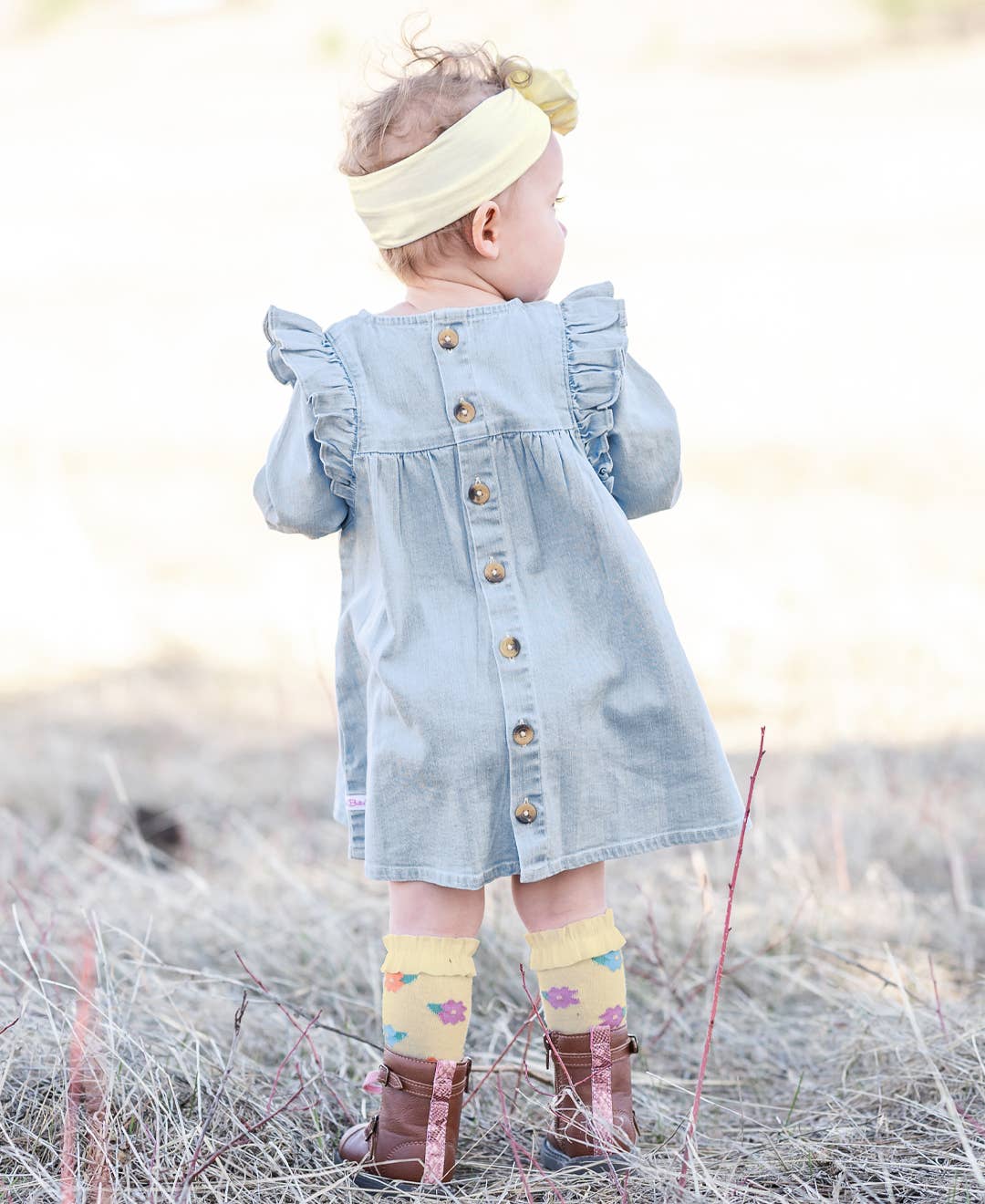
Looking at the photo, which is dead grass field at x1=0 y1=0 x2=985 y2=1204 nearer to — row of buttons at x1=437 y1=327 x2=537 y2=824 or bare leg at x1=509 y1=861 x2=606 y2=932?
bare leg at x1=509 y1=861 x2=606 y2=932

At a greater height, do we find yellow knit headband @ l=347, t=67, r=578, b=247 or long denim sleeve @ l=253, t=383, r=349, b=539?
yellow knit headband @ l=347, t=67, r=578, b=247

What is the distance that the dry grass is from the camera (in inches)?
74.3

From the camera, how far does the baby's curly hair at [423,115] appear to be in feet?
6.36

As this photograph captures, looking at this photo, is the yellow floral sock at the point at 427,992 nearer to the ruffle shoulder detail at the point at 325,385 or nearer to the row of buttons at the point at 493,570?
the row of buttons at the point at 493,570

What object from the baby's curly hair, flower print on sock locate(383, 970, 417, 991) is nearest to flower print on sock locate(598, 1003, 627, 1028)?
flower print on sock locate(383, 970, 417, 991)

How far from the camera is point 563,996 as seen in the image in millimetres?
1964

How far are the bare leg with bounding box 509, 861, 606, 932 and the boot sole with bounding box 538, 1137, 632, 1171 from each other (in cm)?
29

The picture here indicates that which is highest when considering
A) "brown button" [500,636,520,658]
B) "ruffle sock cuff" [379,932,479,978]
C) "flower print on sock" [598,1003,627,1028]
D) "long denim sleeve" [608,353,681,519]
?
"long denim sleeve" [608,353,681,519]

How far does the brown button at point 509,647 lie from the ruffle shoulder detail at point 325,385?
0.29 metres

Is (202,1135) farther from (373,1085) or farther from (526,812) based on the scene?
(526,812)

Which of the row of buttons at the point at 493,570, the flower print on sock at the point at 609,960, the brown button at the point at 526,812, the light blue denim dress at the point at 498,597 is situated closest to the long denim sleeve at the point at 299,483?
the light blue denim dress at the point at 498,597

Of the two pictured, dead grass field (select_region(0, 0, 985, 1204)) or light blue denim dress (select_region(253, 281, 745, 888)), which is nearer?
light blue denim dress (select_region(253, 281, 745, 888))

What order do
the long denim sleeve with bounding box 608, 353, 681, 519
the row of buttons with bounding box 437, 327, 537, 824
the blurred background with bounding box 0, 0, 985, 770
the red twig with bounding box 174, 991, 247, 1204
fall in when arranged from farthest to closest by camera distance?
1. the blurred background with bounding box 0, 0, 985, 770
2. the long denim sleeve with bounding box 608, 353, 681, 519
3. the row of buttons with bounding box 437, 327, 537, 824
4. the red twig with bounding box 174, 991, 247, 1204

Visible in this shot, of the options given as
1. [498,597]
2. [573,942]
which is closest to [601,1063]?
[573,942]
